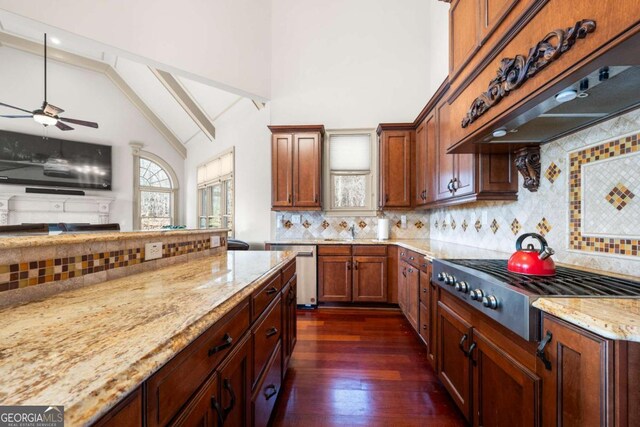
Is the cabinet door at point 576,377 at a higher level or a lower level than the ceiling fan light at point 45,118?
lower

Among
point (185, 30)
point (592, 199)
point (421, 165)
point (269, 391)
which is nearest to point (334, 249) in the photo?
point (421, 165)

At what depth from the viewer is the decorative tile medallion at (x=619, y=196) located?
1168mm

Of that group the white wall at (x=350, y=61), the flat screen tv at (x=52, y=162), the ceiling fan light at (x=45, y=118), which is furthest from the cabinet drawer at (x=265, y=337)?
the flat screen tv at (x=52, y=162)

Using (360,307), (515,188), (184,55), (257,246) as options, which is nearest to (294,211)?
(257,246)

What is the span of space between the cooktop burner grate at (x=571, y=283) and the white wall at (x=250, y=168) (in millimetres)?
3298

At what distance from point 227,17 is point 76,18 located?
62.5 inches

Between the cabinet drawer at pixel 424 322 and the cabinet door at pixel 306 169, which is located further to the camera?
the cabinet door at pixel 306 169

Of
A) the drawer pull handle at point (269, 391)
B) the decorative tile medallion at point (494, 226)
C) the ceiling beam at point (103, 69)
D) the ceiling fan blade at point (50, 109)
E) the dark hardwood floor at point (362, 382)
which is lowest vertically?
the dark hardwood floor at point (362, 382)

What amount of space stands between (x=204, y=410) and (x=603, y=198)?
6.29 feet

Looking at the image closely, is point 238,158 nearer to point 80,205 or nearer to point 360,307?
point 360,307

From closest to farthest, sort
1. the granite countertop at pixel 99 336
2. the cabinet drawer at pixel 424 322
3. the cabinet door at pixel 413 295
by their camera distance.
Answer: the granite countertop at pixel 99 336, the cabinet drawer at pixel 424 322, the cabinet door at pixel 413 295

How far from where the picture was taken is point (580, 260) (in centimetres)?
Answer: 140

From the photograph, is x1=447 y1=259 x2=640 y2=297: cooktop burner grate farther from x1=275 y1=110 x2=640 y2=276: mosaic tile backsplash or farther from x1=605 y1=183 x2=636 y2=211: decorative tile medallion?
x1=605 y1=183 x2=636 y2=211: decorative tile medallion

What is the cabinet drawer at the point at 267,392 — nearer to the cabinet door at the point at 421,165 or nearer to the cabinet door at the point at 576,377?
the cabinet door at the point at 576,377
